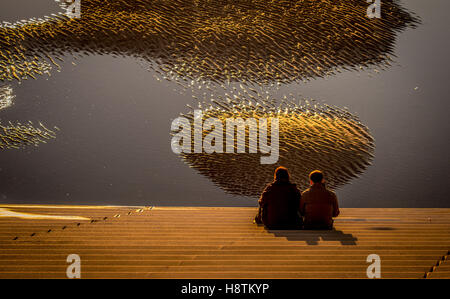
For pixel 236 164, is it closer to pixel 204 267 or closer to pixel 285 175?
pixel 285 175

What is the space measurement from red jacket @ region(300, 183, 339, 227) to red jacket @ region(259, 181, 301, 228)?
0.07 meters

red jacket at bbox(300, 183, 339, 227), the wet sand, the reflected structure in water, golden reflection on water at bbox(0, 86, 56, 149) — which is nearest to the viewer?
the wet sand

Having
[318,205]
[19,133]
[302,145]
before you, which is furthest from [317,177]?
[19,133]

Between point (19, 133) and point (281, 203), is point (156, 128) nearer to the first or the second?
point (19, 133)

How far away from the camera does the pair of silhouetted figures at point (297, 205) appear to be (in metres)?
2.37

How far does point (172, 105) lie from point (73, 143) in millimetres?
1341

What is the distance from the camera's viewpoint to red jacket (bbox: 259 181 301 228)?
2414 mm

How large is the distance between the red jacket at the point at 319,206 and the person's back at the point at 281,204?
7 centimetres

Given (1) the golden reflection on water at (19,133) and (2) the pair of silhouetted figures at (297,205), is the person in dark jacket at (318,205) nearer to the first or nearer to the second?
(2) the pair of silhouetted figures at (297,205)

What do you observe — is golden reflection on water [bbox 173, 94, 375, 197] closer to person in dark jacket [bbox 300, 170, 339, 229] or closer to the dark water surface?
the dark water surface

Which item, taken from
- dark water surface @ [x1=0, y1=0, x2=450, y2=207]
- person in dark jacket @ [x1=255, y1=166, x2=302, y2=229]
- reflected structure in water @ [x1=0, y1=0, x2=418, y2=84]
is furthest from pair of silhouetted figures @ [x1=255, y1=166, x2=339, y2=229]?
reflected structure in water @ [x1=0, y1=0, x2=418, y2=84]

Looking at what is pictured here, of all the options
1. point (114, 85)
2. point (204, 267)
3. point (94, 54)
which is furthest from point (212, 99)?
point (204, 267)

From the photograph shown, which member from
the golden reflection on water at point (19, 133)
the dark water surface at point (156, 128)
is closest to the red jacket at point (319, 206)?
the dark water surface at point (156, 128)
